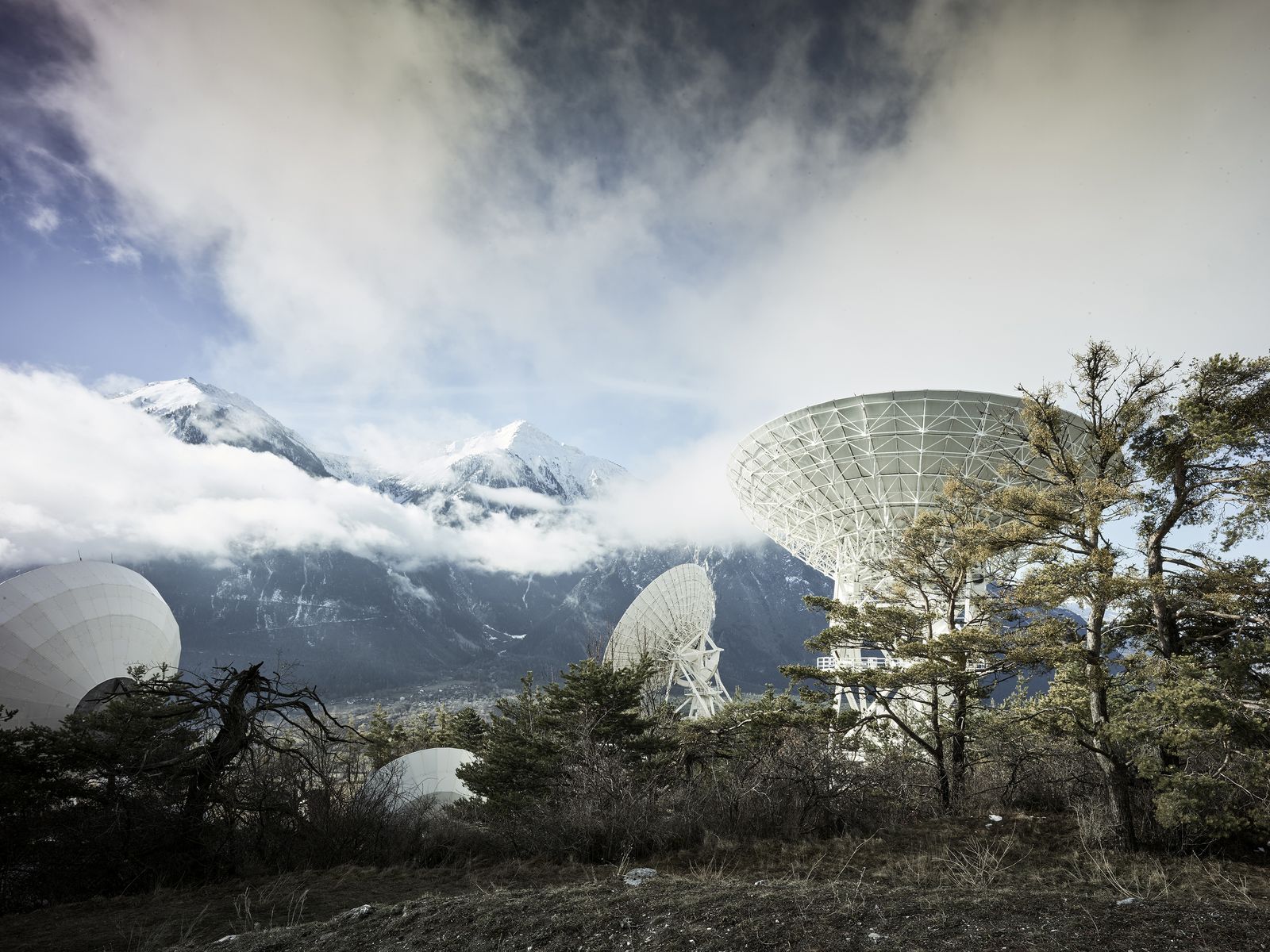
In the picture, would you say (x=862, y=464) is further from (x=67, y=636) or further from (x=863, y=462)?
(x=67, y=636)

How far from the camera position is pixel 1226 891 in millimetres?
7375

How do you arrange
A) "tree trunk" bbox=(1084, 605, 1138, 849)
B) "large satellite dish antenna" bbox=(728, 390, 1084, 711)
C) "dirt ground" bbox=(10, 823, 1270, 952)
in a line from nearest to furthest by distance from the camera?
"dirt ground" bbox=(10, 823, 1270, 952), "tree trunk" bbox=(1084, 605, 1138, 849), "large satellite dish antenna" bbox=(728, 390, 1084, 711)

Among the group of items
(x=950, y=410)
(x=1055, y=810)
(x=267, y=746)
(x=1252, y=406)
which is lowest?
(x=1055, y=810)

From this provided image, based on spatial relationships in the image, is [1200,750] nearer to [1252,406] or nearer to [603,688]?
[1252,406]

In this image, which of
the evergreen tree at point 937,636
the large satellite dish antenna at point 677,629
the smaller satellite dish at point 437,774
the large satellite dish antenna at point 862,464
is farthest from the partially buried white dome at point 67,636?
the large satellite dish antenna at point 862,464

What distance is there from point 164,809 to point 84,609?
2219 cm

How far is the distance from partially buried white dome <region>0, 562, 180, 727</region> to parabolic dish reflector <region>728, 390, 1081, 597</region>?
1134 inches

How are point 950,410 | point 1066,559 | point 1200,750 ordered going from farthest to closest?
point 950,410, point 1066,559, point 1200,750

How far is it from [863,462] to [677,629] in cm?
1738

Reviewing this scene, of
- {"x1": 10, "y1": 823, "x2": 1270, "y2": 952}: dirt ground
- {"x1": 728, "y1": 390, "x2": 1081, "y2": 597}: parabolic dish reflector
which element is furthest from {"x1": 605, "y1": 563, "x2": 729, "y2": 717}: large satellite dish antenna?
{"x1": 10, "y1": 823, "x2": 1270, "y2": 952}: dirt ground

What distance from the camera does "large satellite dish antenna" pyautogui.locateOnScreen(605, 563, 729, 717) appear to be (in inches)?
1508

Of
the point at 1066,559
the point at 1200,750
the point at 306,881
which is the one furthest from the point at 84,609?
the point at 1200,750

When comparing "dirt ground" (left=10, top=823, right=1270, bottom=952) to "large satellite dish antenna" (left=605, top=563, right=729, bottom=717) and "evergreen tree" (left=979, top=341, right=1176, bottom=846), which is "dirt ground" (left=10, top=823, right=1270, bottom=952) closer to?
"evergreen tree" (left=979, top=341, right=1176, bottom=846)

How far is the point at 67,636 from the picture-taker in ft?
82.5
